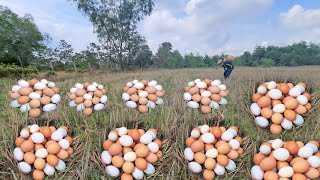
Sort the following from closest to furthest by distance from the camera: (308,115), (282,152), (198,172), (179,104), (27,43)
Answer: (282,152)
(198,172)
(308,115)
(179,104)
(27,43)

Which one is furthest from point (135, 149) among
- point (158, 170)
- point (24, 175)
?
point (24, 175)

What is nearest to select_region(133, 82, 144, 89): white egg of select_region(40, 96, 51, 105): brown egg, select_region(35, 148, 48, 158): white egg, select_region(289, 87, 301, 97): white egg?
select_region(40, 96, 51, 105): brown egg

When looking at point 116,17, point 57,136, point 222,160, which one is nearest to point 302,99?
point 222,160

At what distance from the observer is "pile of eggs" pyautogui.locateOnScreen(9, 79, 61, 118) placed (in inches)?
117

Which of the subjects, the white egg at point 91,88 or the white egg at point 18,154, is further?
the white egg at point 91,88

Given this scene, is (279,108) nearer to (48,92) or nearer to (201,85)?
(201,85)

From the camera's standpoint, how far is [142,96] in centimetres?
315

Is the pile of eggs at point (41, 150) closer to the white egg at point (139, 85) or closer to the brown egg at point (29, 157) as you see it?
the brown egg at point (29, 157)

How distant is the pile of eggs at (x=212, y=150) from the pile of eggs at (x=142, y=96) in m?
0.88

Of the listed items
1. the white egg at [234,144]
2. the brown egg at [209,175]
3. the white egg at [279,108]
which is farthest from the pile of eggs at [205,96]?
the brown egg at [209,175]

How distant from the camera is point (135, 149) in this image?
7.29ft

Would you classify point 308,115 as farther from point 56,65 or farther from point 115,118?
point 56,65

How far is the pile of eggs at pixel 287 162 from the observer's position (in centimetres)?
199

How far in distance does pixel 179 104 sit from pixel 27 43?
23.9 metres
